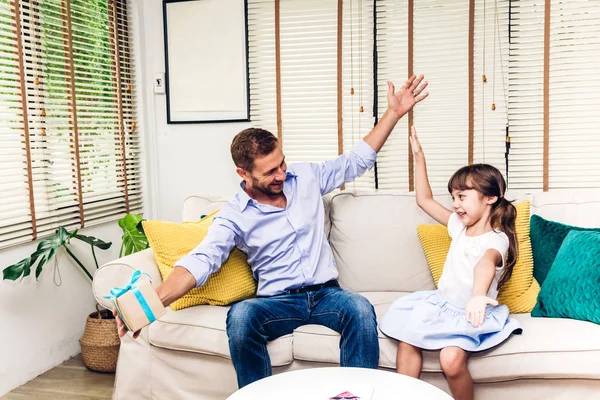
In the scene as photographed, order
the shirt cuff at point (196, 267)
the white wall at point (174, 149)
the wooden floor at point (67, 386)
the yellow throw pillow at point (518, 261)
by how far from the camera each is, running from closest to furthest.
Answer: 1. the shirt cuff at point (196, 267)
2. the yellow throw pillow at point (518, 261)
3. the wooden floor at point (67, 386)
4. the white wall at point (174, 149)

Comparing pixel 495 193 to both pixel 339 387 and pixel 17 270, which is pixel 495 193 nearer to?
pixel 339 387

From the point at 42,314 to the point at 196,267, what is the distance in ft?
4.32

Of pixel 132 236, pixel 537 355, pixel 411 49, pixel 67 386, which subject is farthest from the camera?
pixel 411 49

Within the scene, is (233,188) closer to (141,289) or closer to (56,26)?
(56,26)

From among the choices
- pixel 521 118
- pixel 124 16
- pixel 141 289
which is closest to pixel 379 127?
pixel 521 118

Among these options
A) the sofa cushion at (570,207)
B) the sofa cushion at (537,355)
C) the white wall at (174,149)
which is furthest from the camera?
the white wall at (174,149)

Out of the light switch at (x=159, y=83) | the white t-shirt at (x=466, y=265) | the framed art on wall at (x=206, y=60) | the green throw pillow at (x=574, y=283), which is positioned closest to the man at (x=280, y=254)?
the white t-shirt at (x=466, y=265)

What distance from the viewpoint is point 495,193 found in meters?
2.12

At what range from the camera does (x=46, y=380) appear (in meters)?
2.85

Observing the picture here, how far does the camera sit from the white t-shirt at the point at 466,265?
2068 millimetres

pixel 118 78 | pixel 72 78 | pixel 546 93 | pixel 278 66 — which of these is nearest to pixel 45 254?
pixel 72 78

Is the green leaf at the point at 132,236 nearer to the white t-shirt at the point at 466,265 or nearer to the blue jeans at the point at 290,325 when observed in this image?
the blue jeans at the point at 290,325

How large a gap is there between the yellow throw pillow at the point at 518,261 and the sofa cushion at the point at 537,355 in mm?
177

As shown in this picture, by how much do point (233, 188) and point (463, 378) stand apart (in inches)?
76.9
